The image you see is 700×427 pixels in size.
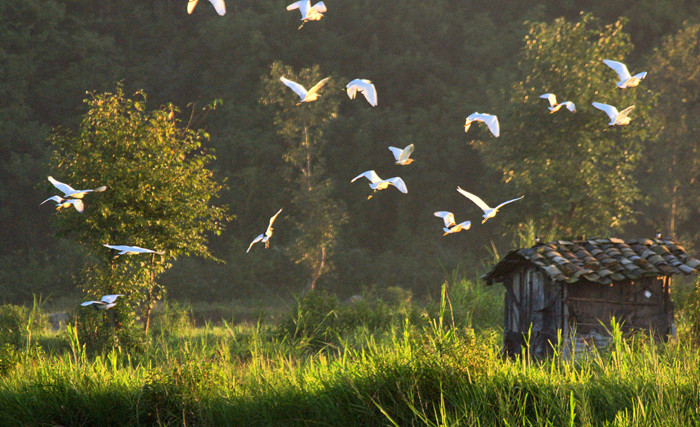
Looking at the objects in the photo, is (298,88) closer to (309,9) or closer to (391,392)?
(309,9)

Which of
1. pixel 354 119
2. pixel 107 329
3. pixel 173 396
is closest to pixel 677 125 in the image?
pixel 354 119

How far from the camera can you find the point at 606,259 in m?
14.0

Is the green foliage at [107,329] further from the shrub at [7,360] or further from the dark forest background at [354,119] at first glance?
the dark forest background at [354,119]

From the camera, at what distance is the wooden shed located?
1376cm

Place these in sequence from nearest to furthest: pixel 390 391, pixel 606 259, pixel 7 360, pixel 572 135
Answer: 1. pixel 390 391
2. pixel 7 360
3. pixel 606 259
4. pixel 572 135

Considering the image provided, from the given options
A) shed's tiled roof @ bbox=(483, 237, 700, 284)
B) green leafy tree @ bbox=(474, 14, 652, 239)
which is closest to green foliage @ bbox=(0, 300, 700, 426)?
shed's tiled roof @ bbox=(483, 237, 700, 284)

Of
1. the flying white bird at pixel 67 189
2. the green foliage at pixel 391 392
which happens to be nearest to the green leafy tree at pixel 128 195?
the flying white bird at pixel 67 189

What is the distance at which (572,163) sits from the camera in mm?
27281

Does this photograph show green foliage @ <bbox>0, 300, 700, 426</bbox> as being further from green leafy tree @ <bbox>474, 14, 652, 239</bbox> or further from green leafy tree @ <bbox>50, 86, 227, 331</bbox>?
green leafy tree @ <bbox>474, 14, 652, 239</bbox>

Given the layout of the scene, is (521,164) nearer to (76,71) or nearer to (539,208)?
(539,208)

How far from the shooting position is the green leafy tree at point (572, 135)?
89.2 feet

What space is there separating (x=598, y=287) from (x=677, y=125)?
23.1m

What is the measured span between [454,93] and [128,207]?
2917 cm

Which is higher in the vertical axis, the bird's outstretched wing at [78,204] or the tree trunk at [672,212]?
the bird's outstretched wing at [78,204]
